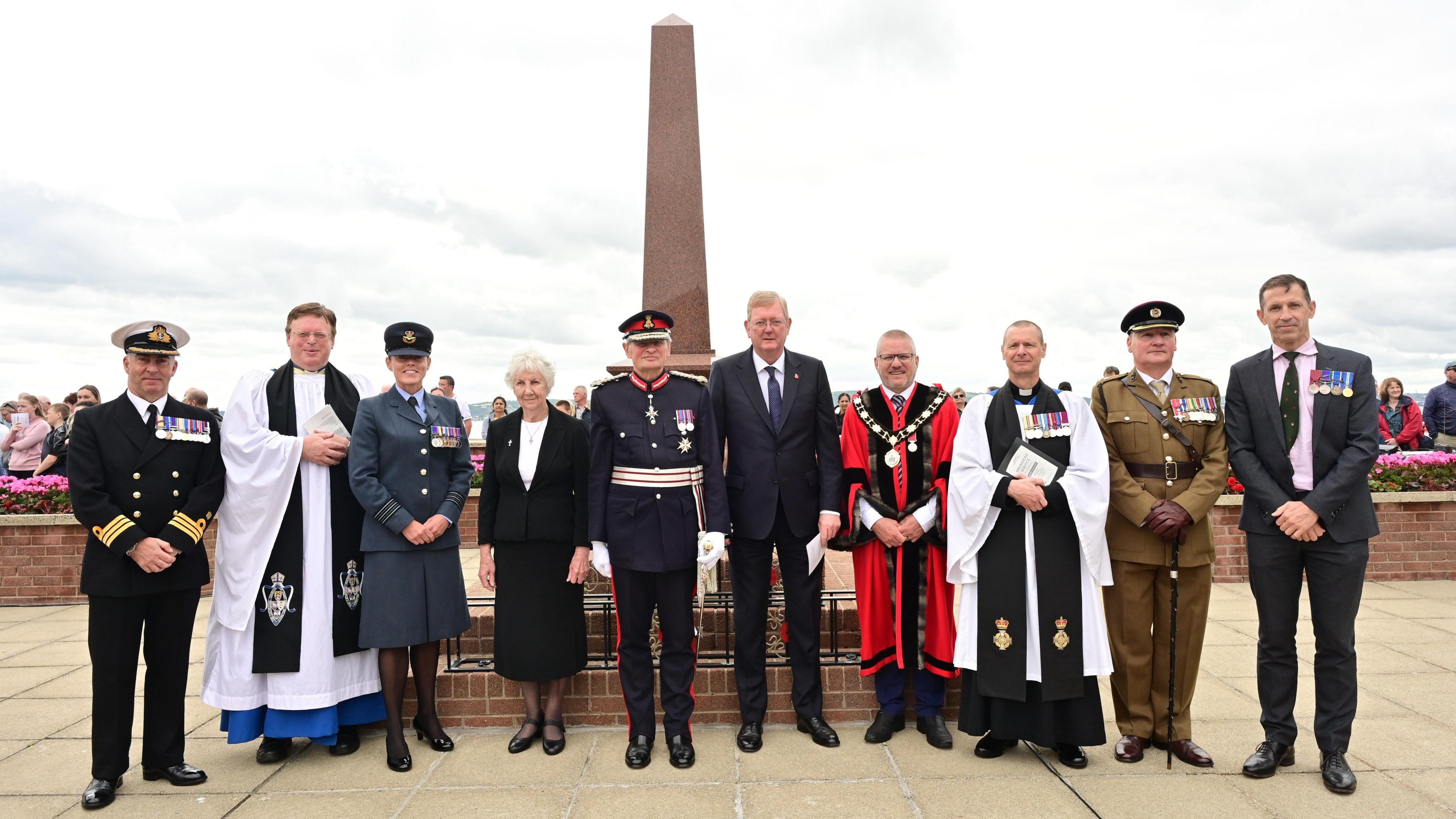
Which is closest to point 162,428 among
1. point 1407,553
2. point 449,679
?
point 449,679

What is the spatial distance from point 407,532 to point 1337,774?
4.04 m

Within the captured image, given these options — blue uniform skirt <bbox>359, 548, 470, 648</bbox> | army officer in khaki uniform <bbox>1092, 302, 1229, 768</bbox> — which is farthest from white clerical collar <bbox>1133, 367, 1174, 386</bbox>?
blue uniform skirt <bbox>359, 548, 470, 648</bbox>

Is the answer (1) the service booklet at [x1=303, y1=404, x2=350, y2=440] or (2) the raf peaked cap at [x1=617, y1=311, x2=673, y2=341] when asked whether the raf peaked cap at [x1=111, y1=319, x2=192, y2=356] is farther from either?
(2) the raf peaked cap at [x1=617, y1=311, x2=673, y2=341]

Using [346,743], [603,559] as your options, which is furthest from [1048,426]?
[346,743]

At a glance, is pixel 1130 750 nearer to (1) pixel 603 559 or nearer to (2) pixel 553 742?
(1) pixel 603 559

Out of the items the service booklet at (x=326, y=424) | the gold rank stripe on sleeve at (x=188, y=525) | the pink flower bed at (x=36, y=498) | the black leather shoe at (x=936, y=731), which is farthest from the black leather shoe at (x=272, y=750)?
the pink flower bed at (x=36, y=498)

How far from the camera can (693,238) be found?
6414mm

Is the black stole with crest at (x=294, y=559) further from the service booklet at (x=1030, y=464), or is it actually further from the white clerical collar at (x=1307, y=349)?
the white clerical collar at (x=1307, y=349)

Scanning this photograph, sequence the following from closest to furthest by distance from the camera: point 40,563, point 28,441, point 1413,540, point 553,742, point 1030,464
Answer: point 1030,464, point 553,742, point 40,563, point 1413,540, point 28,441

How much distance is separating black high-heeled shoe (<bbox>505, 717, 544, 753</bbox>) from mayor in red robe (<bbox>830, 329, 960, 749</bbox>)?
158 centimetres

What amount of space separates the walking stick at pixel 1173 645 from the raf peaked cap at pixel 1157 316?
93cm

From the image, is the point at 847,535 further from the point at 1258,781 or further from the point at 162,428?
the point at 162,428

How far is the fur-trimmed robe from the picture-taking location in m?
3.90

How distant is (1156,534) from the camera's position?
3570 mm
